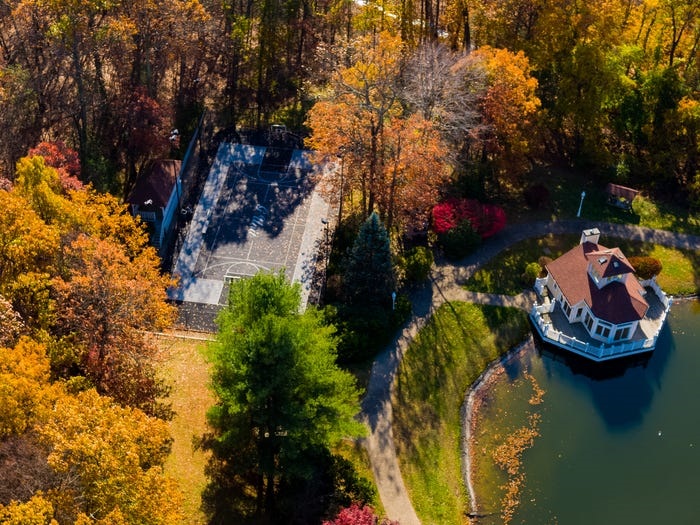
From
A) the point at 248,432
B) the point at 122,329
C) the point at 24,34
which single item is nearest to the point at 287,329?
the point at 248,432

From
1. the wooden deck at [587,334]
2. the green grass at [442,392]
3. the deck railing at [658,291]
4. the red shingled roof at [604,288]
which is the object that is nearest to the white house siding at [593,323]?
the wooden deck at [587,334]

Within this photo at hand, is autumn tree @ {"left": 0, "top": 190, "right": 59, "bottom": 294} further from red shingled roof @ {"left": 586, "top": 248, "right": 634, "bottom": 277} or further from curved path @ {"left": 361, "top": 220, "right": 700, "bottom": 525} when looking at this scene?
red shingled roof @ {"left": 586, "top": 248, "right": 634, "bottom": 277}

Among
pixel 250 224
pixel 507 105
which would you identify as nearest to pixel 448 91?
pixel 507 105

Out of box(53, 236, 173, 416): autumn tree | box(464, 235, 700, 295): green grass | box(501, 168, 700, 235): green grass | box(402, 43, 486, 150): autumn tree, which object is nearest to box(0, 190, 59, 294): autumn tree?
box(53, 236, 173, 416): autumn tree

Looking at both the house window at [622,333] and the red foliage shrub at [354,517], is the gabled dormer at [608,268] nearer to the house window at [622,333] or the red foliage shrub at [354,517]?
the house window at [622,333]

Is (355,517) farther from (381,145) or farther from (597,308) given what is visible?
(381,145)
